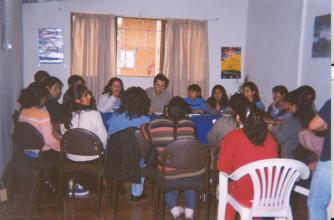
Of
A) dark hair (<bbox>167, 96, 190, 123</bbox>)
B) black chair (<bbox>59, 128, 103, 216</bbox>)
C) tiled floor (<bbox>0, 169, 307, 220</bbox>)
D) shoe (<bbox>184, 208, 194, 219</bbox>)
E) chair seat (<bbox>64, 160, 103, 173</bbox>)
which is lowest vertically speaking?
tiled floor (<bbox>0, 169, 307, 220</bbox>)

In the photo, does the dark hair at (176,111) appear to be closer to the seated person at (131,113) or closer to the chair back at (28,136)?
the seated person at (131,113)

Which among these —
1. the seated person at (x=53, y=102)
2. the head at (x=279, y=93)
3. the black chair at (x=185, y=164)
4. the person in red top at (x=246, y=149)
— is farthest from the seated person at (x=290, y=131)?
the seated person at (x=53, y=102)

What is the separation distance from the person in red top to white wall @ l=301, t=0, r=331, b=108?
2322 mm

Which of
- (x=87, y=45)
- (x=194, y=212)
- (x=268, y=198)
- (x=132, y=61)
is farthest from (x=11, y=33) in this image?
(x=268, y=198)

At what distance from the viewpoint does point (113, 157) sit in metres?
2.99

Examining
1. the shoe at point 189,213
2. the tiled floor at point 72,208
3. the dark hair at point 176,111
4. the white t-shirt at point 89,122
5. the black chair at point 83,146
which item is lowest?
the tiled floor at point 72,208

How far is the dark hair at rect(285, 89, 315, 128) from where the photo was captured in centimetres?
298

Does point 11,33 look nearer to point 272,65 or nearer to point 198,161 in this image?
point 198,161

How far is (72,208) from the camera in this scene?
11.0 feet

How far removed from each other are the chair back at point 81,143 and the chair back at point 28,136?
9.8 inches

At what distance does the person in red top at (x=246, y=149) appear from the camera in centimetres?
239

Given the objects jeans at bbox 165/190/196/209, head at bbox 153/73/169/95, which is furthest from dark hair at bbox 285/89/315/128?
head at bbox 153/73/169/95

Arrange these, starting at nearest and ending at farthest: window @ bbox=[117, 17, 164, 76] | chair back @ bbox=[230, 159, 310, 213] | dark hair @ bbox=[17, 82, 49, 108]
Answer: chair back @ bbox=[230, 159, 310, 213], dark hair @ bbox=[17, 82, 49, 108], window @ bbox=[117, 17, 164, 76]

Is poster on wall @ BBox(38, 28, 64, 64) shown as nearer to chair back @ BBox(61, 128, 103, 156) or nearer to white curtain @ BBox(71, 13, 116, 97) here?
white curtain @ BBox(71, 13, 116, 97)
